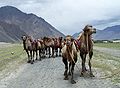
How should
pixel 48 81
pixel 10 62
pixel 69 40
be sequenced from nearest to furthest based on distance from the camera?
pixel 69 40 → pixel 48 81 → pixel 10 62

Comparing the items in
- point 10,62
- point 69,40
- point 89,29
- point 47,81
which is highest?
point 89,29

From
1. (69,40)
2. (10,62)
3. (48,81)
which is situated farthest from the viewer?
(10,62)

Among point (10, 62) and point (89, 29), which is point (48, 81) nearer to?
point (89, 29)

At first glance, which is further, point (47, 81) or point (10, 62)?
point (10, 62)

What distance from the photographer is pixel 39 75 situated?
20.6 meters

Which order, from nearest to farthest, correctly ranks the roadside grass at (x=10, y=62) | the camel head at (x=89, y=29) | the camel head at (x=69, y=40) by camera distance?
the camel head at (x=69, y=40), the camel head at (x=89, y=29), the roadside grass at (x=10, y=62)

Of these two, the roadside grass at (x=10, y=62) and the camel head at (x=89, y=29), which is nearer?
the camel head at (x=89, y=29)

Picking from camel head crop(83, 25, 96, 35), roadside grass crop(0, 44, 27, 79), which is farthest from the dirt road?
camel head crop(83, 25, 96, 35)

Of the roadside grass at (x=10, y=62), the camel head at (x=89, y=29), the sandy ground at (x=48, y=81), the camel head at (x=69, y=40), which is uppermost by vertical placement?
the camel head at (x=89, y=29)

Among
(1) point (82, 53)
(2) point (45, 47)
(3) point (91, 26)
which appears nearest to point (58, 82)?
(1) point (82, 53)

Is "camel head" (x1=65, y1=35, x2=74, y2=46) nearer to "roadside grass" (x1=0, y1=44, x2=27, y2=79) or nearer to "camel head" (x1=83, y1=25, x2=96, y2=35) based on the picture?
"camel head" (x1=83, y1=25, x2=96, y2=35)

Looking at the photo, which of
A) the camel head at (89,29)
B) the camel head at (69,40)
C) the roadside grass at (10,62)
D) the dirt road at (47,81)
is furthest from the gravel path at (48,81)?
the camel head at (89,29)

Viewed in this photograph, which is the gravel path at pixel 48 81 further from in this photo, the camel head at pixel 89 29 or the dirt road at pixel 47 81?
the camel head at pixel 89 29

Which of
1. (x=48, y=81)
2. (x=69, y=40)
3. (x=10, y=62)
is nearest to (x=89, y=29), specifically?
(x=69, y=40)
